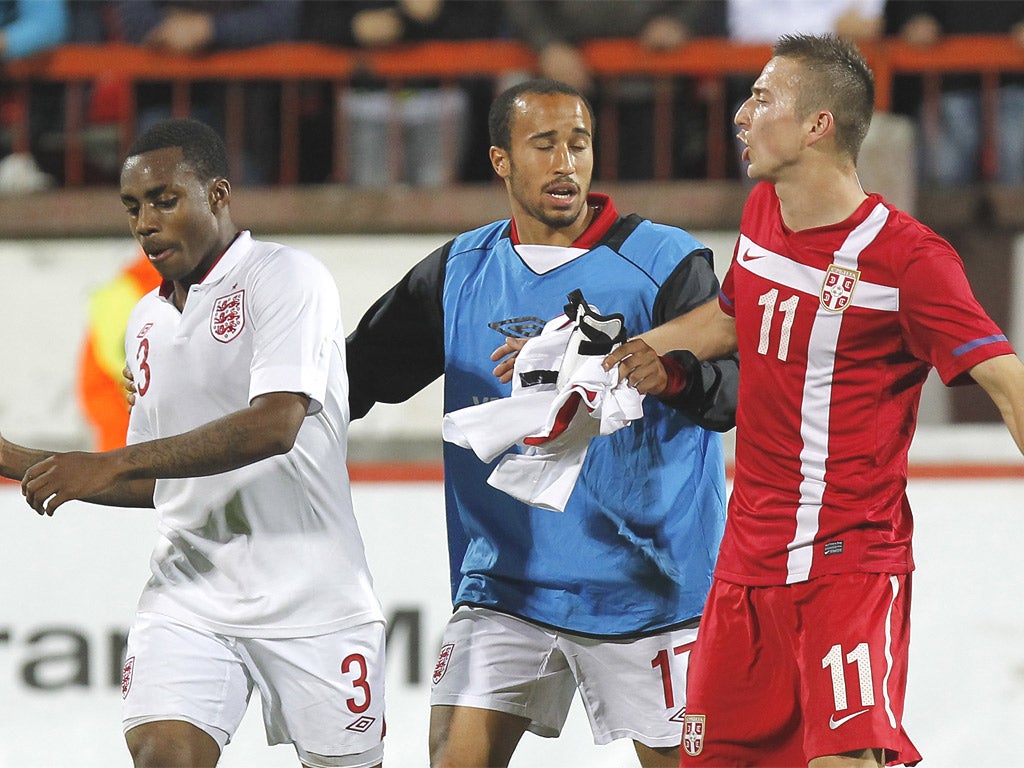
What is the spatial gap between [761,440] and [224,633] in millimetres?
1294

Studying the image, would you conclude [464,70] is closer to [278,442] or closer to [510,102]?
[510,102]

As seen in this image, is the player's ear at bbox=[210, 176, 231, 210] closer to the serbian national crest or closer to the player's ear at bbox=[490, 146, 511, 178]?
the player's ear at bbox=[490, 146, 511, 178]

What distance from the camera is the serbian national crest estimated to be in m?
3.45

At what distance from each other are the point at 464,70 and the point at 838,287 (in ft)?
13.3

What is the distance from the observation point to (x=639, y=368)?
139 inches

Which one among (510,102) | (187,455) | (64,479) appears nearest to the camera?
(64,479)

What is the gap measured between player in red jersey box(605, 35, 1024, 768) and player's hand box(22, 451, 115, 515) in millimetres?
1144

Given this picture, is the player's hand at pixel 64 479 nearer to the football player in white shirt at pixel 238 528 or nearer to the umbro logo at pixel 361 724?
the football player in white shirt at pixel 238 528

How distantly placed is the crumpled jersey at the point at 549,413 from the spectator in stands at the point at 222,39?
3814mm

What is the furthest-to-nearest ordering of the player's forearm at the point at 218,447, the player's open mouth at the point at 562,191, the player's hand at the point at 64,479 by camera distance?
the player's open mouth at the point at 562,191 < the player's forearm at the point at 218,447 < the player's hand at the point at 64,479

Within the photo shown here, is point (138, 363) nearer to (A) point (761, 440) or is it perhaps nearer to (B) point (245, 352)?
(B) point (245, 352)

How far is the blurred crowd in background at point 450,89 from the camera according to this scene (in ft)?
23.0

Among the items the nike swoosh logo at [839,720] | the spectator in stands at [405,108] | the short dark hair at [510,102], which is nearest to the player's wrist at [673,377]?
the short dark hair at [510,102]

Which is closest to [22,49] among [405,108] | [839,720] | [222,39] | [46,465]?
[222,39]
